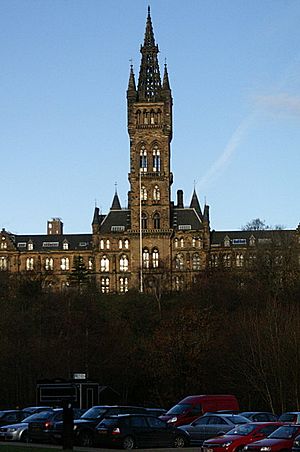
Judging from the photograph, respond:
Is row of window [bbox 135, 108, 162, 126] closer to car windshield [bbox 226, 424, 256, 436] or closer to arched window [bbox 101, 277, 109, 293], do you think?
arched window [bbox 101, 277, 109, 293]

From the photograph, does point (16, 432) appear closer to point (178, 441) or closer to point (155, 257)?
point (178, 441)

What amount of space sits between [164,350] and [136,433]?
3376 centimetres

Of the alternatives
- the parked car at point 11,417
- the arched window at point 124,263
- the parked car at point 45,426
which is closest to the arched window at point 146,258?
the arched window at point 124,263

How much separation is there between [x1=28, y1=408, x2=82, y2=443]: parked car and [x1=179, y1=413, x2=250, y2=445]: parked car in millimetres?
5801

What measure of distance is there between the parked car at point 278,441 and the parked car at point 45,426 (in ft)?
36.5

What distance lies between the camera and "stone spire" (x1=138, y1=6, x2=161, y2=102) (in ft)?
573

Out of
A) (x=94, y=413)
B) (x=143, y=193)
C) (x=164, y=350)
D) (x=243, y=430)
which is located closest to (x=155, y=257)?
(x=143, y=193)

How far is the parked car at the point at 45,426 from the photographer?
45.5 metres

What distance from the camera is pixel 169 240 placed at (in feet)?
550

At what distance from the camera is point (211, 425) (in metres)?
45.2

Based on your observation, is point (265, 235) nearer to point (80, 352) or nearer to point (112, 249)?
point (112, 249)

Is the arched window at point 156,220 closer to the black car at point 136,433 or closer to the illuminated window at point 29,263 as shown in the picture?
the illuminated window at point 29,263

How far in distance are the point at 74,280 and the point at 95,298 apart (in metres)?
48.3

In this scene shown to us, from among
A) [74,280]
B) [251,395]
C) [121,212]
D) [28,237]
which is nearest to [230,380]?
[251,395]
